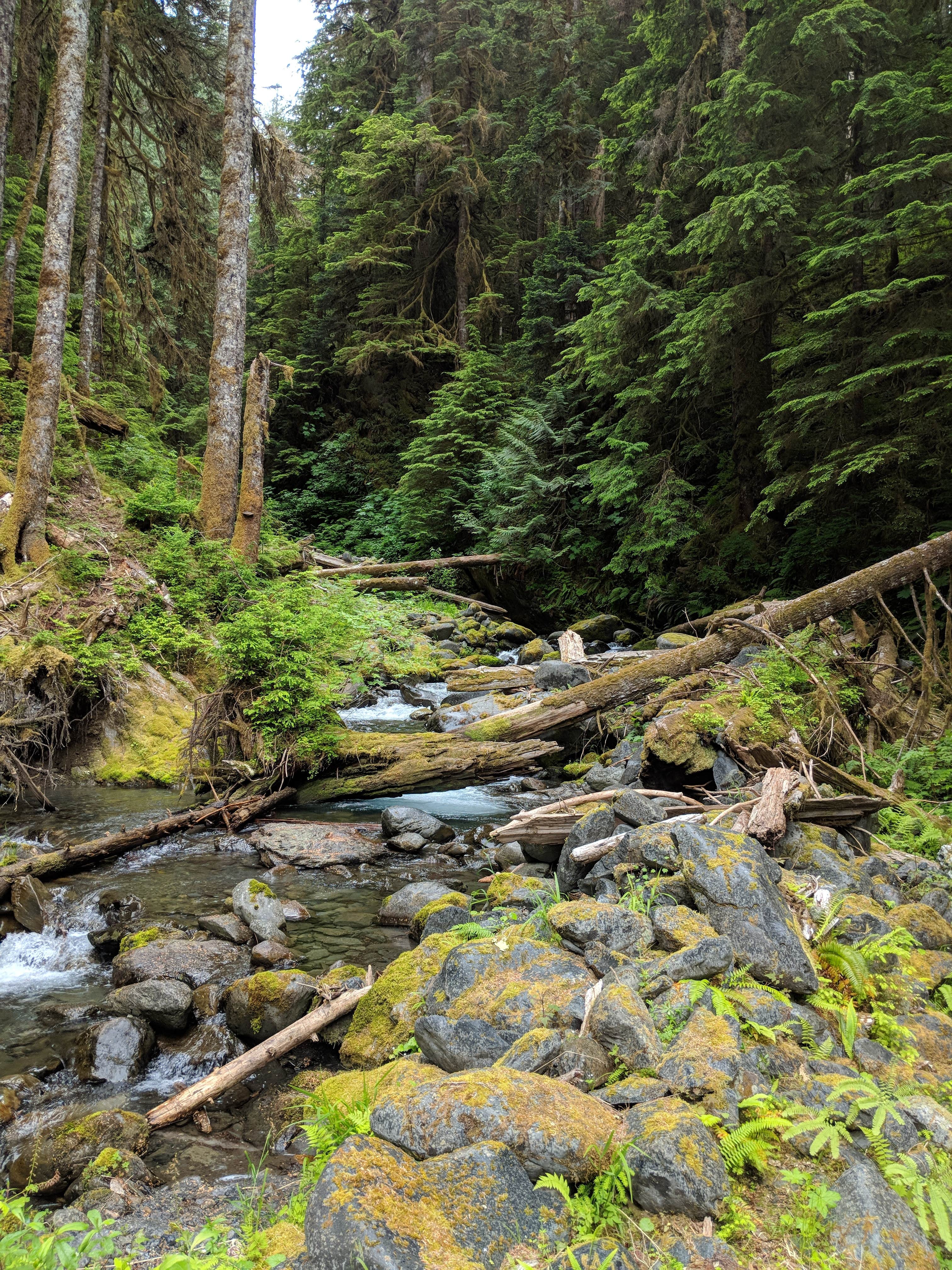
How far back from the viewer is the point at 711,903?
3338 mm

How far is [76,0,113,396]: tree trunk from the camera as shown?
49.6ft

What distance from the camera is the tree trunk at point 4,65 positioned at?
11.0m

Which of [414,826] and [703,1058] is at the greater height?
[703,1058]

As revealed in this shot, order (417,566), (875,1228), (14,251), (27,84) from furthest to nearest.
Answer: (417,566), (27,84), (14,251), (875,1228)

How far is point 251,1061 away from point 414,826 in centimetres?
362

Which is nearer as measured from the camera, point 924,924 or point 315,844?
point 924,924

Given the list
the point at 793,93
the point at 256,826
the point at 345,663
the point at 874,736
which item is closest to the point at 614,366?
the point at 793,93

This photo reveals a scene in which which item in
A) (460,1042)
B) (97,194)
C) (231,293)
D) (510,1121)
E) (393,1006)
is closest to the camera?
(510,1121)

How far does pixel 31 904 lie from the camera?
5207 mm

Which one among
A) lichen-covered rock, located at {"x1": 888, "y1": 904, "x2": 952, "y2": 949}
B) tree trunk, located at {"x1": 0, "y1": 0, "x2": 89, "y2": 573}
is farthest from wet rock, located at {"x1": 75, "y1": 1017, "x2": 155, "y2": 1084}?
tree trunk, located at {"x1": 0, "y1": 0, "x2": 89, "y2": 573}

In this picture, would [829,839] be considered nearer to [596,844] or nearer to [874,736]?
[596,844]

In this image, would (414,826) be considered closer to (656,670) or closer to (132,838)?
(132,838)

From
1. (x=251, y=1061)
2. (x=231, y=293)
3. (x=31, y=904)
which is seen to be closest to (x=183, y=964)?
(x=251, y=1061)

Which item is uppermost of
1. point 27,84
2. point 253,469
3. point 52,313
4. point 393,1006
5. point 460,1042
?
point 27,84
